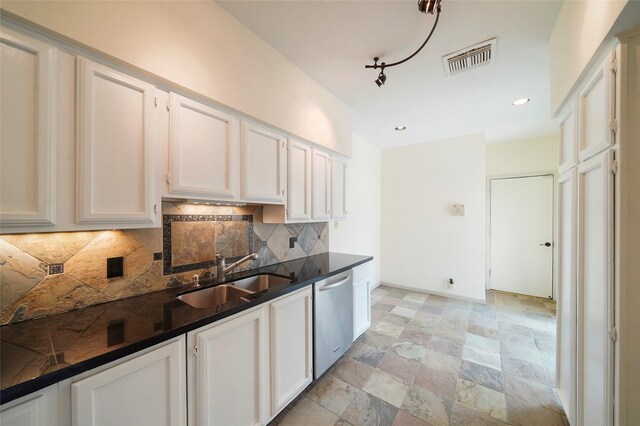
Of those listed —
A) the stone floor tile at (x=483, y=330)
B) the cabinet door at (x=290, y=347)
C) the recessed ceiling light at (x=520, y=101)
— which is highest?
the recessed ceiling light at (x=520, y=101)

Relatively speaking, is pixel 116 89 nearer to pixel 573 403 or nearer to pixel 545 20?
pixel 545 20

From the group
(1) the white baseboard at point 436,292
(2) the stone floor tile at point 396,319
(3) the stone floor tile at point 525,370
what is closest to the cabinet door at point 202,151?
(2) the stone floor tile at point 396,319

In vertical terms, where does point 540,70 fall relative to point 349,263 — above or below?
above

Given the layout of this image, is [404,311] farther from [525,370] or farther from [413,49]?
[413,49]

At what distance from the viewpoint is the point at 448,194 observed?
13.4ft

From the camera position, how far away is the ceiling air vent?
1844 millimetres

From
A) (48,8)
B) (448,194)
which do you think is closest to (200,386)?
(48,8)

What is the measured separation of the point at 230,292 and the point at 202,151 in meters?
1.06

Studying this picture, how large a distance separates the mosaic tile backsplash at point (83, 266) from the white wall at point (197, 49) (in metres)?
0.87

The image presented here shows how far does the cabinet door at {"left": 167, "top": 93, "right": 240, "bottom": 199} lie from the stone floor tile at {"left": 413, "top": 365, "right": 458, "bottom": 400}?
222 cm

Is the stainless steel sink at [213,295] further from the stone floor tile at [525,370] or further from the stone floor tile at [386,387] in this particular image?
the stone floor tile at [525,370]

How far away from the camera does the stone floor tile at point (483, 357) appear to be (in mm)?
2248

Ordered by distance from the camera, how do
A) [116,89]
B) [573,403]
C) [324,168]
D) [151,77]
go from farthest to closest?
[324,168] < [573,403] < [151,77] < [116,89]

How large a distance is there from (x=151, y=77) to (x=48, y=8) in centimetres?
38
